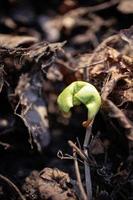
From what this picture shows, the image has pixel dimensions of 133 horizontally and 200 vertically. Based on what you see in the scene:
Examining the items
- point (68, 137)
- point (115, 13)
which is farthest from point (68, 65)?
point (115, 13)

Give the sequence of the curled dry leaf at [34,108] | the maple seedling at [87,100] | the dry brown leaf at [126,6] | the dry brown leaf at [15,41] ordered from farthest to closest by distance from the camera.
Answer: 1. the dry brown leaf at [126,6]
2. the dry brown leaf at [15,41]
3. the curled dry leaf at [34,108]
4. the maple seedling at [87,100]

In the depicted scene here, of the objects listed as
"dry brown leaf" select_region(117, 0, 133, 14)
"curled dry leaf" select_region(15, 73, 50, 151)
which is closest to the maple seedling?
"curled dry leaf" select_region(15, 73, 50, 151)

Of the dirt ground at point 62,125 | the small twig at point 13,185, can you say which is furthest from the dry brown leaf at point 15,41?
the small twig at point 13,185

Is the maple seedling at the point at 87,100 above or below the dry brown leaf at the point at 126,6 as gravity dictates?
below

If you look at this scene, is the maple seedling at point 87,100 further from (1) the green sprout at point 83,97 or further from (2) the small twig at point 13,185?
(2) the small twig at point 13,185

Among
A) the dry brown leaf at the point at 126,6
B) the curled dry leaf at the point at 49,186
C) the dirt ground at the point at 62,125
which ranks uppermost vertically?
the dry brown leaf at the point at 126,6

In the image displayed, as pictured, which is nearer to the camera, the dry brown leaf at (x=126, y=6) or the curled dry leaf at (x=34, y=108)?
the curled dry leaf at (x=34, y=108)
